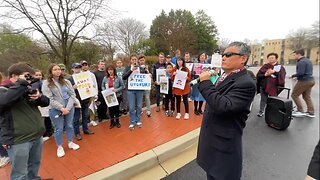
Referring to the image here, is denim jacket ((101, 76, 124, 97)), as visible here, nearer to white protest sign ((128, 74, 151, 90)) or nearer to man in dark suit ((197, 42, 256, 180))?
white protest sign ((128, 74, 151, 90))

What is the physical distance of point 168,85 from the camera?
5988 mm

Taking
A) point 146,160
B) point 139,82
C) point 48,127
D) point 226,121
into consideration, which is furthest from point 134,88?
point 226,121

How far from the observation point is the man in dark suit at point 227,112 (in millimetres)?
1816

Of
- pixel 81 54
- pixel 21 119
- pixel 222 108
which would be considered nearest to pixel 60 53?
pixel 81 54

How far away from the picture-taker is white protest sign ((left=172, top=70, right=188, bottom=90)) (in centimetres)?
559

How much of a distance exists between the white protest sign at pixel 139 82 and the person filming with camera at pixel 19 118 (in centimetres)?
249

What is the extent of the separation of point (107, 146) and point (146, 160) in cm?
108

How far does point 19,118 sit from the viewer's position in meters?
2.45

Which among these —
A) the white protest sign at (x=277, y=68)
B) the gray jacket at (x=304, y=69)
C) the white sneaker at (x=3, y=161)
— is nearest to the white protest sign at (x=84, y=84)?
the white sneaker at (x=3, y=161)

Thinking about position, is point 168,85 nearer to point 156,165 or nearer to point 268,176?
point 156,165

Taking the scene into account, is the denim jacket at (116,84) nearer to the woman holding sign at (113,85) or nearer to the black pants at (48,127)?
the woman holding sign at (113,85)

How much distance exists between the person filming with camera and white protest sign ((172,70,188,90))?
3.69 m

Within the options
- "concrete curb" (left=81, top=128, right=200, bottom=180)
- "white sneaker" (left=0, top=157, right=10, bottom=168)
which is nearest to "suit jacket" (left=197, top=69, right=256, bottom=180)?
"concrete curb" (left=81, top=128, right=200, bottom=180)

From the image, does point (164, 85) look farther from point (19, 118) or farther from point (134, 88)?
point (19, 118)
